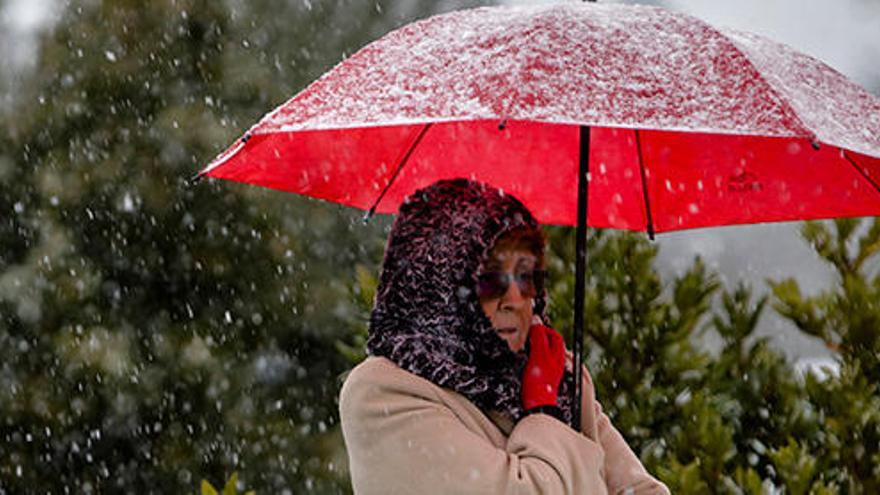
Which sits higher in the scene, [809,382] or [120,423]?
[809,382]

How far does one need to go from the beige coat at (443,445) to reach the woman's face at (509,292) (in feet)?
0.62

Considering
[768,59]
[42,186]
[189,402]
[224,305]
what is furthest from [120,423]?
[768,59]

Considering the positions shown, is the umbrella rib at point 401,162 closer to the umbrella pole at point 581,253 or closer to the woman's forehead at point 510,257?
the umbrella pole at point 581,253

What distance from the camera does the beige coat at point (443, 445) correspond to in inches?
96.9

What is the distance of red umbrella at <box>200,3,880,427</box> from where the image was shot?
2322 millimetres

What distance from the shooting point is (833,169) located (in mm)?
3250

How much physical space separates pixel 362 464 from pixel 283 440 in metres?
4.25

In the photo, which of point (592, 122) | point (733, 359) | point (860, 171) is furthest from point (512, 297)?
point (733, 359)

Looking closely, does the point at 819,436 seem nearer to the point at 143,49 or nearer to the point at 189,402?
the point at 189,402

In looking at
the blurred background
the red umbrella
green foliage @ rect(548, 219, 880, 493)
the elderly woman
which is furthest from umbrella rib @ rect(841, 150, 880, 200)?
the blurred background

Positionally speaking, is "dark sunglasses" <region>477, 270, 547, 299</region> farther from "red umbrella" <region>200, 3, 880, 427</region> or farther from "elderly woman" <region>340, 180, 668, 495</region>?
"red umbrella" <region>200, 3, 880, 427</region>

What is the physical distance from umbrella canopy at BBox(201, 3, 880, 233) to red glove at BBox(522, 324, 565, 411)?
487 millimetres

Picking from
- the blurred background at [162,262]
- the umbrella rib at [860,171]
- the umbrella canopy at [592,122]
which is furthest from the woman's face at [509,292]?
the blurred background at [162,262]

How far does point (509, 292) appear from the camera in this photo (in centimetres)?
272
